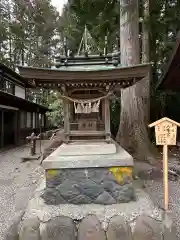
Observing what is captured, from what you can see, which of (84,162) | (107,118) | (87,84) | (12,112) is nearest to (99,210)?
(84,162)

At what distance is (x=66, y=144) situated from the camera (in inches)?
216

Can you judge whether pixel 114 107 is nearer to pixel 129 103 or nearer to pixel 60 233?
pixel 129 103

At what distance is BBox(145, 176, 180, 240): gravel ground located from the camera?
4387mm

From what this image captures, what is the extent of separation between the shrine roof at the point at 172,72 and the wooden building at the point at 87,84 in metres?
2.38

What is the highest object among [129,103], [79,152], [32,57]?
[32,57]

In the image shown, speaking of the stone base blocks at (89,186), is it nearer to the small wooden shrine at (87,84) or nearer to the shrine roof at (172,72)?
the small wooden shrine at (87,84)

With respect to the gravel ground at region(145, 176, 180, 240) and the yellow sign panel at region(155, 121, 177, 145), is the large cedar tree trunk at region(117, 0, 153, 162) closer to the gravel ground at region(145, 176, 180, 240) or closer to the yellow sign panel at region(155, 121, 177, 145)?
the gravel ground at region(145, 176, 180, 240)

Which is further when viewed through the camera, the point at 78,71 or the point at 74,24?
the point at 74,24

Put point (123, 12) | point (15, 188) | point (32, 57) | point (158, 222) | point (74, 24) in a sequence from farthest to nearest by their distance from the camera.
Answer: point (32, 57) → point (74, 24) → point (123, 12) → point (15, 188) → point (158, 222)

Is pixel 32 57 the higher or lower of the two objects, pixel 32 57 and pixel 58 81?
the higher

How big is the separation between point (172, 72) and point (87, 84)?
15.7 feet

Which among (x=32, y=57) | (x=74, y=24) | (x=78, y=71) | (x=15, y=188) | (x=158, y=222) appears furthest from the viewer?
(x=32, y=57)

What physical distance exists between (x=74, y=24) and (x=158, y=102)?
6389 mm

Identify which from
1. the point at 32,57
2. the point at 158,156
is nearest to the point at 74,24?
the point at 158,156
